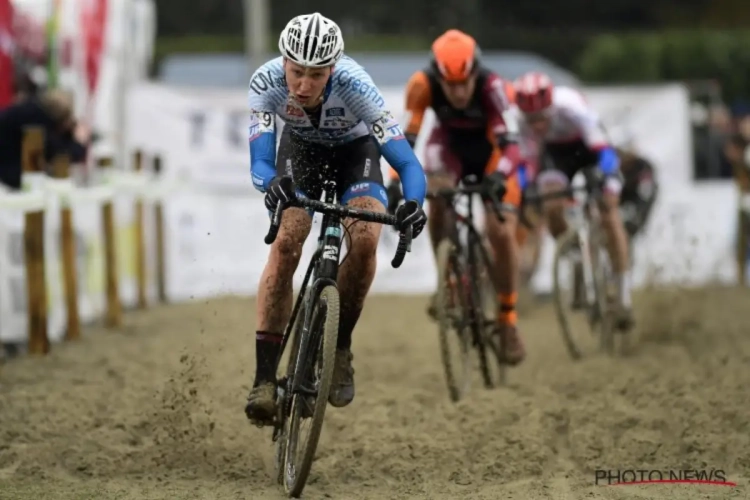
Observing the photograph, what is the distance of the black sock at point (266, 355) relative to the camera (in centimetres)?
632

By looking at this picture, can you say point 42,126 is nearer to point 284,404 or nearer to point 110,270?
point 110,270

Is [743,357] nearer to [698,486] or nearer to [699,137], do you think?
[698,486]

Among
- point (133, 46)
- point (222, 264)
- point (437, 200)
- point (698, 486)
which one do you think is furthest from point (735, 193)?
point (698, 486)

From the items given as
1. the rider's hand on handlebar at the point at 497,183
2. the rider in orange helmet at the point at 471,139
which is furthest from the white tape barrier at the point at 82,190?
the rider's hand on handlebar at the point at 497,183

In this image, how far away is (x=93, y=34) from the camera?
14398 mm

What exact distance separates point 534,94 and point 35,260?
391cm

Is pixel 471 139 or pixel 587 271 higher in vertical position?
pixel 471 139

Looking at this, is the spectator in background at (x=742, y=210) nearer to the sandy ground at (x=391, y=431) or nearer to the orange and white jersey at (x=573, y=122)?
the orange and white jersey at (x=573, y=122)

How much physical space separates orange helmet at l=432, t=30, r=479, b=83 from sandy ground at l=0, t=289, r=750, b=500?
2.06 metres

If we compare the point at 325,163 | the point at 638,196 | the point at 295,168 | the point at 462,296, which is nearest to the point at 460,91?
the point at 462,296

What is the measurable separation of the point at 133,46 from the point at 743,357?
30.6ft

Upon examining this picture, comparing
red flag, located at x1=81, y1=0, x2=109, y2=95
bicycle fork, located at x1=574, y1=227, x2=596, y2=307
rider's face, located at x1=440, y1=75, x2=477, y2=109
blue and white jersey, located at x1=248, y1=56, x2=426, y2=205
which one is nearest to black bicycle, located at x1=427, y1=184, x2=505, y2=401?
rider's face, located at x1=440, y1=75, x2=477, y2=109

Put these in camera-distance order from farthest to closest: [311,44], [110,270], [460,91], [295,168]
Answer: [110,270] → [460,91] → [295,168] → [311,44]

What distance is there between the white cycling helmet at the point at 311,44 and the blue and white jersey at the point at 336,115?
0.25m
